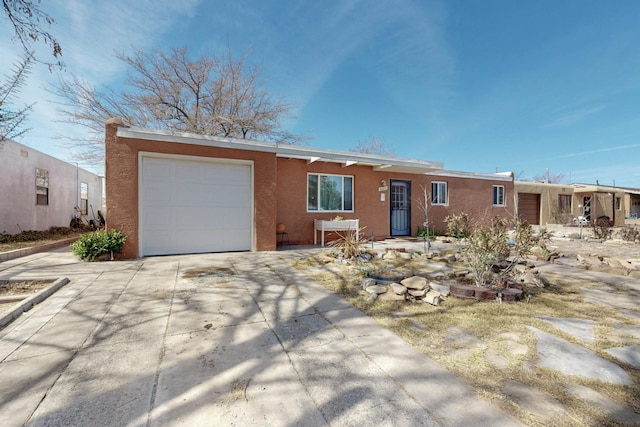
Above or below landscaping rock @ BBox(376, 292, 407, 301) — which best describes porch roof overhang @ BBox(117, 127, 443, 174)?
above

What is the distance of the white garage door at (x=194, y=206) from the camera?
6.46 metres

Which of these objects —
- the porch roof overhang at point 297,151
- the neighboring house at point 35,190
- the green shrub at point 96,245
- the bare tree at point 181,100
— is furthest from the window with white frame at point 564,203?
the neighboring house at point 35,190

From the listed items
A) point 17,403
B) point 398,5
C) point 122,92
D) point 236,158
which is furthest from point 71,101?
point 17,403

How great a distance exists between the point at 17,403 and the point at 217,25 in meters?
12.4

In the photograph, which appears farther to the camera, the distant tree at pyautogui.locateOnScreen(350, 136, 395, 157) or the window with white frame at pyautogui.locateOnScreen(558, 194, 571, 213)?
the distant tree at pyautogui.locateOnScreen(350, 136, 395, 157)

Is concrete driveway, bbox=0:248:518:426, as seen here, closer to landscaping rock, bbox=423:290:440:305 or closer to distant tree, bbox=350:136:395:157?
landscaping rock, bbox=423:290:440:305

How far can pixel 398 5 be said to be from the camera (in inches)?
323

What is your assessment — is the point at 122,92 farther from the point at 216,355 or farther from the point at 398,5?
the point at 216,355

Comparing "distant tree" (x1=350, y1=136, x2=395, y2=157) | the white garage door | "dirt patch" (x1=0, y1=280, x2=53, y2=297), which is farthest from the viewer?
"distant tree" (x1=350, y1=136, x2=395, y2=157)

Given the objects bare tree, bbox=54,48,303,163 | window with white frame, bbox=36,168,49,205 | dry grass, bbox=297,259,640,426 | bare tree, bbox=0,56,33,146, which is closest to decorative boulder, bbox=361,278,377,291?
dry grass, bbox=297,259,640,426

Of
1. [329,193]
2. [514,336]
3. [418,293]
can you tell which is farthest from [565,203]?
[514,336]

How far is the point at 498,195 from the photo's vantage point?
13.6 meters

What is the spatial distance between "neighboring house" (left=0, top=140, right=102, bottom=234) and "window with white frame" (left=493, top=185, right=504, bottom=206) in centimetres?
1892

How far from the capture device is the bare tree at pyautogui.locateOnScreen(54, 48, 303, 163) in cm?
1165
